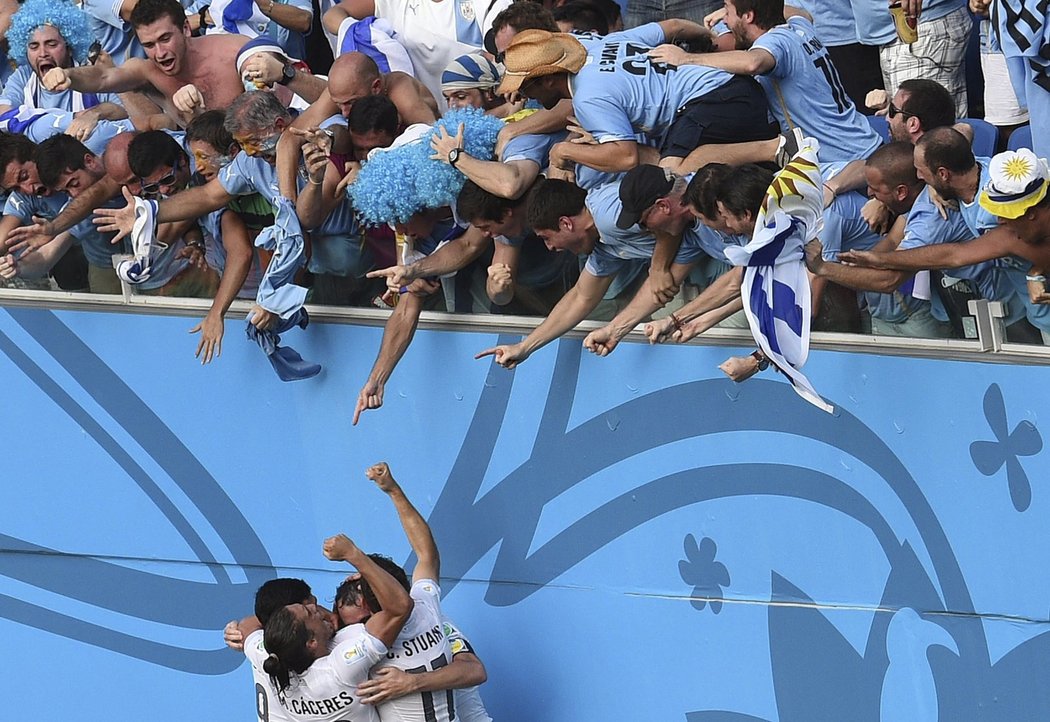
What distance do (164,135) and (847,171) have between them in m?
2.54

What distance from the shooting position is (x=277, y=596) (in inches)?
243

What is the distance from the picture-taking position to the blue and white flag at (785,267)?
15.8 feet

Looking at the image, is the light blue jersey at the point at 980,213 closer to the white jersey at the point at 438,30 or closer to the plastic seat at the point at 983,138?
the plastic seat at the point at 983,138

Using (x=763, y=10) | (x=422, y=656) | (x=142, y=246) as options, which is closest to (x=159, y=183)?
(x=142, y=246)

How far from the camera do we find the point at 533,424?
6379 mm

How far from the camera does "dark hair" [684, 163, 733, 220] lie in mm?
5062

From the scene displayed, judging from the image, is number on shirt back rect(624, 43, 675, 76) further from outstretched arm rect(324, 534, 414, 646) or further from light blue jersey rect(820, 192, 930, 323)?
outstretched arm rect(324, 534, 414, 646)

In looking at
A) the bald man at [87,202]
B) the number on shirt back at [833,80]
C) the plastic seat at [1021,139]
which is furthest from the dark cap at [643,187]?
the bald man at [87,202]

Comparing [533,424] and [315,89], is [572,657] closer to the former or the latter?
[533,424]

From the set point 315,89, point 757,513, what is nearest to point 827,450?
point 757,513

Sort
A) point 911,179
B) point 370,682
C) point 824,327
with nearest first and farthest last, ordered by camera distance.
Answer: point 911,179 → point 824,327 → point 370,682

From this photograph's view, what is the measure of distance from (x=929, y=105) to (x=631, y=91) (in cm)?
91

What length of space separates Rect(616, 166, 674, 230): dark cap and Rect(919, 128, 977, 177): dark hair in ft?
2.50

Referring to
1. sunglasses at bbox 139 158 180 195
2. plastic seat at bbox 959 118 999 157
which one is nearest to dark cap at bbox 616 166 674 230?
plastic seat at bbox 959 118 999 157
